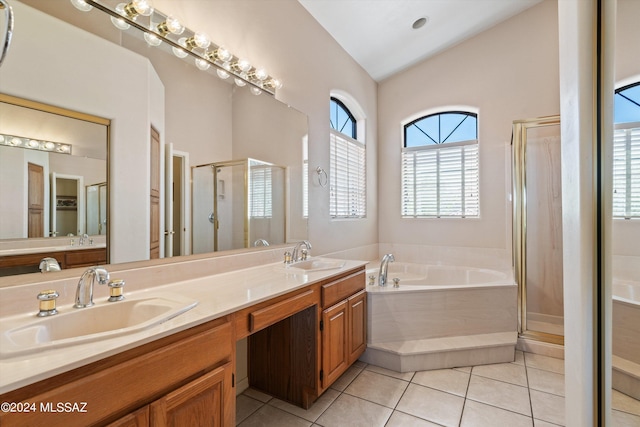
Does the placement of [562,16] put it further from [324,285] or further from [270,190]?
[270,190]

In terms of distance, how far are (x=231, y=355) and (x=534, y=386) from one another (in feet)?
7.12

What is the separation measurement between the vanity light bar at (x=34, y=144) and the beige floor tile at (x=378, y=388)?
211 cm

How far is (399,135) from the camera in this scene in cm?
395

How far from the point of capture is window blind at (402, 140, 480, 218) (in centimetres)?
351

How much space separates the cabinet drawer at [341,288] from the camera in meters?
1.84

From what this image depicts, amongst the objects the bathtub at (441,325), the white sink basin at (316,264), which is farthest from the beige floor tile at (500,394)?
the white sink basin at (316,264)

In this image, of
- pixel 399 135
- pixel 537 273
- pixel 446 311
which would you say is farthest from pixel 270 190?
pixel 537 273

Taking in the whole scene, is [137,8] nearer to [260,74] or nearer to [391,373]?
[260,74]

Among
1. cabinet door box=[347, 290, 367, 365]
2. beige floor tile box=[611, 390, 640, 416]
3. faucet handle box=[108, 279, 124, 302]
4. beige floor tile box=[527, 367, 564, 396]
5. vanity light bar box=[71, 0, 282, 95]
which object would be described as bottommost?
beige floor tile box=[527, 367, 564, 396]

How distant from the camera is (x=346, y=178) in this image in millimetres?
3373

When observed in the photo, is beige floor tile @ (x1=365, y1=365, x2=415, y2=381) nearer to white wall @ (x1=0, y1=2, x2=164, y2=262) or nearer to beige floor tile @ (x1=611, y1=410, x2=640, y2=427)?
beige floor tile @ (x1=611, y1=410, x2=640, y2=427)

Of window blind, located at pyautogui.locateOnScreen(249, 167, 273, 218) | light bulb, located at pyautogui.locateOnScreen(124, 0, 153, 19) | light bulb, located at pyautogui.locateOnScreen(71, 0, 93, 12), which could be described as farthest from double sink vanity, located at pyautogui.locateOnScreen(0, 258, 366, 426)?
light bulb, located at pyautogui.locateOnScreen(124, 0, 153, 19)

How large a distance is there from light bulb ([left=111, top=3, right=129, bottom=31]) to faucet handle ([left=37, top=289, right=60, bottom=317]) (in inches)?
47.7

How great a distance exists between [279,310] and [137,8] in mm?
1641
